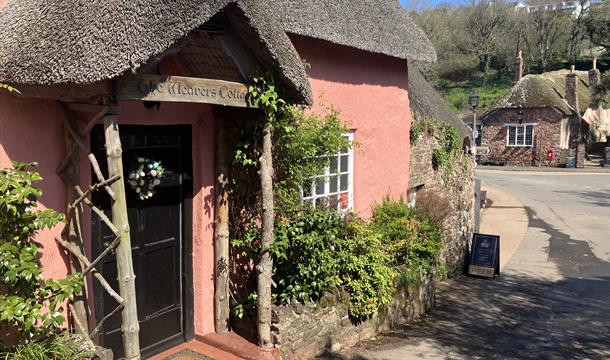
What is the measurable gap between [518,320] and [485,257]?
3530mm

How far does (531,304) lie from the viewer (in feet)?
33.5

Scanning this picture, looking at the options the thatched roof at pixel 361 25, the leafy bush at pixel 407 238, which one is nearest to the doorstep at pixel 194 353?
the leafy bush at pixel 407 238

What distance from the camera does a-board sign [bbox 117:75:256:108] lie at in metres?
4.05

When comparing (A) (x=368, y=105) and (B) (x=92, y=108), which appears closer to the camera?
(B) (x=92, y=108)

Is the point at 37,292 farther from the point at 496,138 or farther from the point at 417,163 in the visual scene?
the point at 496,138

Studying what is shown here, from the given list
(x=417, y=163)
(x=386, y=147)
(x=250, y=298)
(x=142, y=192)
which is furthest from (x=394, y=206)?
A: (x=142, y=192)

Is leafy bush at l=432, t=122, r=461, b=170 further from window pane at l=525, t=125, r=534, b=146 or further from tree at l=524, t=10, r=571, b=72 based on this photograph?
tree at l=524, t=10, r=571, b=72

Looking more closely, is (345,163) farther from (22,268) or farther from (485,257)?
(22,268)

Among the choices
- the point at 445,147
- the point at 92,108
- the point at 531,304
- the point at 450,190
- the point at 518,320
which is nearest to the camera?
the point at 92,108

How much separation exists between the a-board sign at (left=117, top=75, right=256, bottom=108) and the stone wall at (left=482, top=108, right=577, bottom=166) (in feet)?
122

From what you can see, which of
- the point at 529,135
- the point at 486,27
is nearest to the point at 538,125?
the point at 529,135

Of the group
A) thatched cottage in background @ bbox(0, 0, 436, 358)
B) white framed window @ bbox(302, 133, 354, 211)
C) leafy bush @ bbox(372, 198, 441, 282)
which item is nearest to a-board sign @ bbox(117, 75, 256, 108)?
thatched cottage in background @ bbox(0, 0, 436, 358)

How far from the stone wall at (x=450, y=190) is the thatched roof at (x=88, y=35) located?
7959 millimetres

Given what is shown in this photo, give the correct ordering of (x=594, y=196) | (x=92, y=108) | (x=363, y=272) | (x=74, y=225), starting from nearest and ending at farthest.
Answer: (x=92, y=108) < (x=74, y=225) < (x=363, y=272) < (x=594, y=196)
